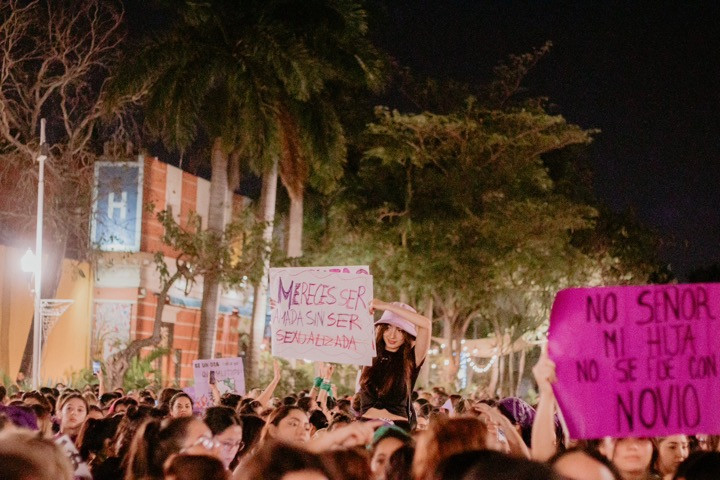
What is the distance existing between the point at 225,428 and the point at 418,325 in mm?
2723

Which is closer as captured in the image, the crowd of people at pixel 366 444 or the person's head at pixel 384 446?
the crowd of people at pixel 366 444

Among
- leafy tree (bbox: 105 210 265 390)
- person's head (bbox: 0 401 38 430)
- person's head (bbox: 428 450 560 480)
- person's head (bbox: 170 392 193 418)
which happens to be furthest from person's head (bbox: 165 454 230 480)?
leafy tree (bbox: 105 210 265 390)

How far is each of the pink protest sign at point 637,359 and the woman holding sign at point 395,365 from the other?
10.5ft

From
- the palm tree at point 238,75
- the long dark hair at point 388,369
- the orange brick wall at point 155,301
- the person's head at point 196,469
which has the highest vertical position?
the palm tree at point 238,75

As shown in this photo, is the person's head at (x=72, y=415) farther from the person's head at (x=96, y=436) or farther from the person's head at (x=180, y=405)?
the person's head at (x=96, y=436)

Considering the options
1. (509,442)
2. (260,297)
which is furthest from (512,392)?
(509,442)

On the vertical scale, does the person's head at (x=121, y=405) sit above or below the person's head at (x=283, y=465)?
below

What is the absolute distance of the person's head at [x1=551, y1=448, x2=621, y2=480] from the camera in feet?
14.6

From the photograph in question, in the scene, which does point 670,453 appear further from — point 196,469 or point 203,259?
point 203,259

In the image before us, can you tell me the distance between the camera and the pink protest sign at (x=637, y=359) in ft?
18.8

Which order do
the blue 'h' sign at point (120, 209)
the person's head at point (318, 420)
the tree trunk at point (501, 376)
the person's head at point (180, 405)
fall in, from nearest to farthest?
the person's head at point (318, 420) < the person's head at point (180, 405) < the blue 'h' sign at point (120, 209) < the tree trunk at point (501, 376)

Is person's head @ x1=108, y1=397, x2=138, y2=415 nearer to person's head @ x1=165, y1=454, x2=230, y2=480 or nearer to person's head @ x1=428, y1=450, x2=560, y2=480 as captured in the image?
person's head @ x1=165, y1=454, x2=230, y2=480

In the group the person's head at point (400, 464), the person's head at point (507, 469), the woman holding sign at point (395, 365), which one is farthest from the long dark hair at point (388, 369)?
the person's head at point (507, 469)

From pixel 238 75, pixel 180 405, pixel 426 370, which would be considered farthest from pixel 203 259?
pixel 180 405
